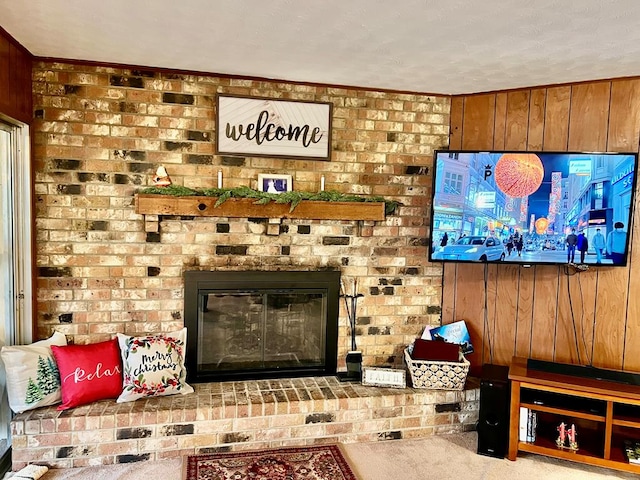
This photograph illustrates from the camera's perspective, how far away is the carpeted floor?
268 centimetres

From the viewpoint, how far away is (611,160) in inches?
116

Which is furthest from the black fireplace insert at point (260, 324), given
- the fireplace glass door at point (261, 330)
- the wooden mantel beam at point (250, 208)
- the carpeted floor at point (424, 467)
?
the carpeted floor at point (424, 467)

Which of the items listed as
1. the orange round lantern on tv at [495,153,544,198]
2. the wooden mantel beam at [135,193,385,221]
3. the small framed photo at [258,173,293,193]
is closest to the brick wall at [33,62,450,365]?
the small framed photo at [258,173,293,193]

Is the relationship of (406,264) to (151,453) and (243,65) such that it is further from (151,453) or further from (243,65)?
(151,453)

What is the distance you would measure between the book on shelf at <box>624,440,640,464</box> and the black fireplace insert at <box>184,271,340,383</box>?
5.99ft

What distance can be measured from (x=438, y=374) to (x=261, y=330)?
1.23 metres

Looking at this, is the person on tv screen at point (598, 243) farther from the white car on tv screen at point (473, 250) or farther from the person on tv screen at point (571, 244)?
the white car on tv screen at point (473, 250)

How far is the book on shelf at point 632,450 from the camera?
2.79 metres

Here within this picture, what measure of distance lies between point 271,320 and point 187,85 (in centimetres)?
166

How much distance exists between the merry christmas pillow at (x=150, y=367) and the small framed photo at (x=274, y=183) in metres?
1.14

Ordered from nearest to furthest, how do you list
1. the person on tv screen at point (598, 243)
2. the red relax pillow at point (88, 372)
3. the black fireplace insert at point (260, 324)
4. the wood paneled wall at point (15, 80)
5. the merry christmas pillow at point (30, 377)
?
the wood paneled wall at point (15, 80), the merry christmas pillow at point (30, 377), the red relax pillow at point (88, 372), the person on tv screen at point (598, 243), the black fireplace insert at point (260, 324)

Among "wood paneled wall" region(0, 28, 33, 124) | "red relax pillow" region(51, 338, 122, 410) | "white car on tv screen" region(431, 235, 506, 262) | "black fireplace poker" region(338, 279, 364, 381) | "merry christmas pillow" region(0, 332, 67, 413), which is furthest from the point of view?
"black fireplace poker" region(338, 279, 364, 381)

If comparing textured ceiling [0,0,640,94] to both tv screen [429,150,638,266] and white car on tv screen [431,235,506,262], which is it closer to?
tv screen [429,150,638,266]

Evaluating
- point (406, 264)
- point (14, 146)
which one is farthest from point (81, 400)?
point (406, 264)
